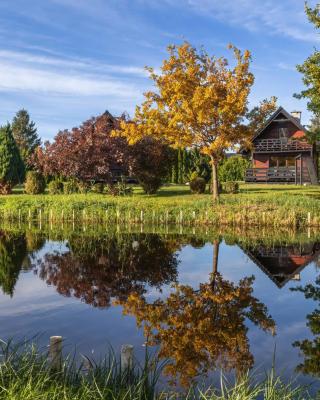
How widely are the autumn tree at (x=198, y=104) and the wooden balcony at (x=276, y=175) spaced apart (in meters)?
16.9

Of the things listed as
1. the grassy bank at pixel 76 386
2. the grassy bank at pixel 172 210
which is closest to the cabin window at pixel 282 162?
the grassy bank at pixel 172 210

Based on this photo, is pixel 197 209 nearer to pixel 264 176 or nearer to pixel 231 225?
pixel 231 225

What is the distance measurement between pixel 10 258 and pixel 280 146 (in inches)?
1381

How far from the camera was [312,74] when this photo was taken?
1099 inches

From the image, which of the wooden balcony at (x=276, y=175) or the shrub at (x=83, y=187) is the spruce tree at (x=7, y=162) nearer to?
the shrub at (x=83, y=187)

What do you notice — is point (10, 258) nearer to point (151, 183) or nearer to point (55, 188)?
point (151, 183)

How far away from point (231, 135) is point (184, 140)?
2.92 m

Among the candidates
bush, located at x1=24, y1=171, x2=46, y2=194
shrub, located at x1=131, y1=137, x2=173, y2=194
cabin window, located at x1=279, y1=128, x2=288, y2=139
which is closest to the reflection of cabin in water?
shrub, located at x1=131, y1=137, x2=173, y2=194

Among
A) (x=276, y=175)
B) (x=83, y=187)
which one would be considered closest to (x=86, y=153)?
(x=83, y=187)

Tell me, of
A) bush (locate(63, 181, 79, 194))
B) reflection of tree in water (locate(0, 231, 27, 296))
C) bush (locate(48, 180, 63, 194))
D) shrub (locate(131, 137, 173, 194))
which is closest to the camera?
reflection of tree in water (locate(0, 231, 27, 296))

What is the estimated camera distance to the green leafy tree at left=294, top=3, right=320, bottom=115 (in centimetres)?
2795

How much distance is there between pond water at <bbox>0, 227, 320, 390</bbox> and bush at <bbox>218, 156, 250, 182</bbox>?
3073cm

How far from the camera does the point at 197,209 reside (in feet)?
95.7

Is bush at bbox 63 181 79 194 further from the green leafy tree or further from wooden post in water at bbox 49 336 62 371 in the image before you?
wooden post in water at bbox 49 336 62 371
